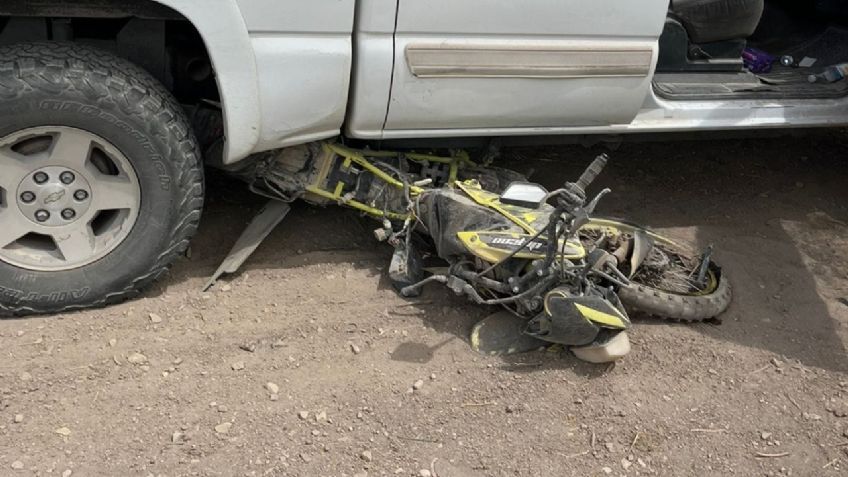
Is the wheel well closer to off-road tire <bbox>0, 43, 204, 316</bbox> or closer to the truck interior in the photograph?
off-road tire <bbox>0, 43, 204, 316</bbox>

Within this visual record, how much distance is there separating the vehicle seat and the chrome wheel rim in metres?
2.89

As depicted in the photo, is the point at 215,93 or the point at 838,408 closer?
the point at 838,408

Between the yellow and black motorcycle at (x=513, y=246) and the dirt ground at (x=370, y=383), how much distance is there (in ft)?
0.40

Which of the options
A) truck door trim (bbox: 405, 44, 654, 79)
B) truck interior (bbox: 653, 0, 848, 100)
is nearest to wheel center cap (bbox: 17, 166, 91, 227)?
truck door trim (bbox: 405, 44, 654, 79)

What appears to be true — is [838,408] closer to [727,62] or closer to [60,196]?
[727,62]

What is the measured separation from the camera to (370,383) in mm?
3098

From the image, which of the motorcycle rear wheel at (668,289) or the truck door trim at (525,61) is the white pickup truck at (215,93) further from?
the motorcycle rear wheel at (668,289)

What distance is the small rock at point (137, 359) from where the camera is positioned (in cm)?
310

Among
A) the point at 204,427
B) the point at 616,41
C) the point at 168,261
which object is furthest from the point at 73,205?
the point at 616,41

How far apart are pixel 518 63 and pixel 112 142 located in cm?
159

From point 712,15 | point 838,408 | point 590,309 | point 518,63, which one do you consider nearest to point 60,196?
point 518,63

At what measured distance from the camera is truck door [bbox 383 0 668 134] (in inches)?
131

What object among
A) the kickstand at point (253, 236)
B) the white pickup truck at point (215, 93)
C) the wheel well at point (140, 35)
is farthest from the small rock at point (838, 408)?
the wheel well at point (140, 35)

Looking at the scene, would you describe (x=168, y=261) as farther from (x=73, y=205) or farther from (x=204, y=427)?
(x=204, y=427)
